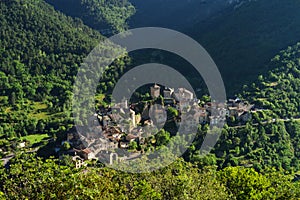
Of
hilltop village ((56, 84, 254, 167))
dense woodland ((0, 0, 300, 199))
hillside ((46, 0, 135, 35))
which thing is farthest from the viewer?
hillside ((46, 0, 135, 35))

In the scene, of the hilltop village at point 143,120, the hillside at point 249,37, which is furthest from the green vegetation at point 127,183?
the hillside at point 249,37

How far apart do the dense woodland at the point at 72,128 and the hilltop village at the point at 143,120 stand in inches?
35.6

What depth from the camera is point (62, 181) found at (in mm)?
7809

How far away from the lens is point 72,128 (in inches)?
1185

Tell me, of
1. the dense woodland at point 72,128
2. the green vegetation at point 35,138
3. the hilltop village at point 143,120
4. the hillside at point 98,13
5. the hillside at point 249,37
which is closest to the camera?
the dense woodland at point 72,128

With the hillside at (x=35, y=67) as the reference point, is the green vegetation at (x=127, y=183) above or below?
below

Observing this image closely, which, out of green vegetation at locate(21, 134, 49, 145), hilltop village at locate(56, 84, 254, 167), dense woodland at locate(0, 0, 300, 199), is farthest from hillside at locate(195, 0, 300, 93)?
green vegetation at locate(21, 134, 49, 145)

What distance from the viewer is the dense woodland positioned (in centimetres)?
857

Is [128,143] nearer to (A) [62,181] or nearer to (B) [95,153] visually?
(B) [95,153]

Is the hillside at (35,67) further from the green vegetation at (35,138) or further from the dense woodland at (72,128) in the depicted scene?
the green vegetation at (35,138)

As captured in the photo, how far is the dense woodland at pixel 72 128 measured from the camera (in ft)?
28.1

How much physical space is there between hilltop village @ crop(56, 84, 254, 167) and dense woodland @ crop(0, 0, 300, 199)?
2.97 ft

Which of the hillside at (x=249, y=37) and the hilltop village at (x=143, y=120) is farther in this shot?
the hillside at (x=249, y=37)

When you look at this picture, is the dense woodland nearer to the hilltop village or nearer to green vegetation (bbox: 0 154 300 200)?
green vegetation (bbox: 0 154 300 200)
